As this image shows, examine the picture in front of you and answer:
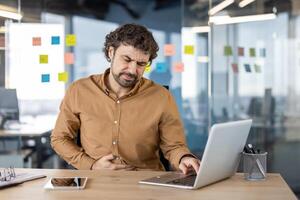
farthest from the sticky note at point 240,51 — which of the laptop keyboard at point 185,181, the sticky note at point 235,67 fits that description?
the laptop keyboard at point 185,181

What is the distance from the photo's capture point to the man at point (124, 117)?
243 cm

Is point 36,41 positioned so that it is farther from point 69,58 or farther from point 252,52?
point 252,52

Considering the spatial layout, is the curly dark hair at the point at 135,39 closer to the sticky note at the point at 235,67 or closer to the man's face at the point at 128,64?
the man's face at the point at 128,64

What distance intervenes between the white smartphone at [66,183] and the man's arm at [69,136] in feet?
1.41

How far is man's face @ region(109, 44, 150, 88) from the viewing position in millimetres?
2422

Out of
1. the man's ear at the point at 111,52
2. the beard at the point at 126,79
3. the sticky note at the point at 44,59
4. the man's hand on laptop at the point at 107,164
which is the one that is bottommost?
the man's hand on laptop at the point at 107,164

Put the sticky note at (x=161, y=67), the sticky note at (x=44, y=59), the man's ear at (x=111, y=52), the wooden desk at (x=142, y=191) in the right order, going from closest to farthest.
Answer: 1. the wooden desk at (x=142, y=191)
2. the man's ear at (x=111, y=52)
3. the sticky note at (x=44, y=59)
4. the sticky note at (x=161, y=67)

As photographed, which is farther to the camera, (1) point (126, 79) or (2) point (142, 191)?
(1) point (126, 79)

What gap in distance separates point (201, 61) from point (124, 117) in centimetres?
297

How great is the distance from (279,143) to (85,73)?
221 centimetres

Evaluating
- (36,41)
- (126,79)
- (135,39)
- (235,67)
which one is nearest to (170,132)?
(126,79)

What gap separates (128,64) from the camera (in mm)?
2426

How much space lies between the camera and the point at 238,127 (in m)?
1.89

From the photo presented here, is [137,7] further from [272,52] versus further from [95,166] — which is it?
[95,166]
